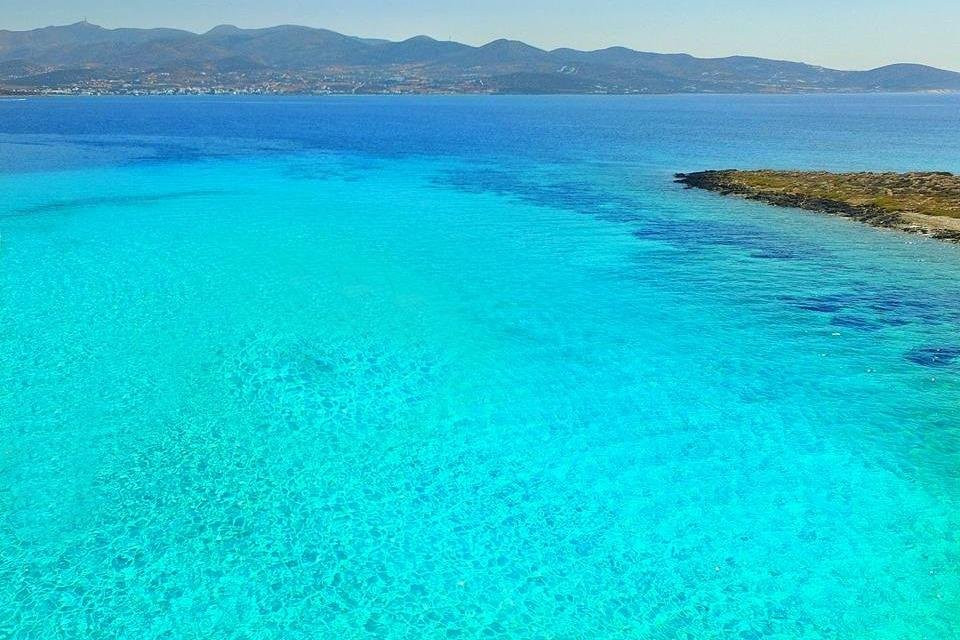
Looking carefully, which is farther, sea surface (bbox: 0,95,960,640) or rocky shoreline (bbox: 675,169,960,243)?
rocky shoreline (bbox: 675,169,960,243)

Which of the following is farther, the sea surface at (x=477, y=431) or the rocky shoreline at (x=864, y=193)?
the rocky shoreline at (x=864, y=193)

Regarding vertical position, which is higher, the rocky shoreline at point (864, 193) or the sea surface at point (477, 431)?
the rocky shoreline at point (864, 193)

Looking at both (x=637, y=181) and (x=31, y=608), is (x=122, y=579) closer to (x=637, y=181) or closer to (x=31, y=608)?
(x=31, y=608)

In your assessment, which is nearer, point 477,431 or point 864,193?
point 477,431

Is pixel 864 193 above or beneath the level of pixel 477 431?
above

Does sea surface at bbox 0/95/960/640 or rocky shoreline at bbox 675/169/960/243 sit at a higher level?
rocky shoreline at bbox 675/169/960/243
